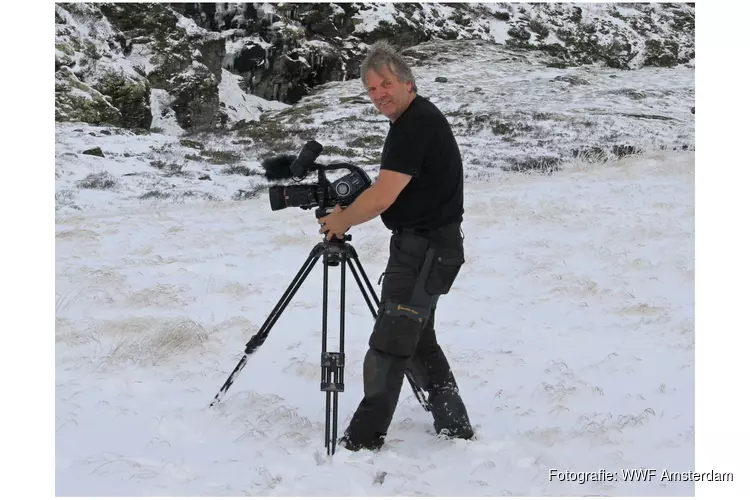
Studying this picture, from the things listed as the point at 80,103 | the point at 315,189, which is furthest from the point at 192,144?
the point at 315,189

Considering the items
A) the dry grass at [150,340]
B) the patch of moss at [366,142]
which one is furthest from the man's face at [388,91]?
the patch of moss at [366,142]

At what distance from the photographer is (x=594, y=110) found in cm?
2853

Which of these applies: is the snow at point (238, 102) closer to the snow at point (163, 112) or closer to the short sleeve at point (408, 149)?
the snow at point (163, 112)

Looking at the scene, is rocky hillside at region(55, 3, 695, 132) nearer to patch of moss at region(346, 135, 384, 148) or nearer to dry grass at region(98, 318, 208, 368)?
patch of moss at region(346, 135, 384, 148)

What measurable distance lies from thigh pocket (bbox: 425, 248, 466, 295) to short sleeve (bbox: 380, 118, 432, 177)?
1.70 feet

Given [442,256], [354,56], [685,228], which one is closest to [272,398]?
[442,256]

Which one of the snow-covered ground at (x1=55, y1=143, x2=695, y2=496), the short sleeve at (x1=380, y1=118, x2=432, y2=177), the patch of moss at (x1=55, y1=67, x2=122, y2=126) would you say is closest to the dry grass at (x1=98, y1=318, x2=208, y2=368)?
the snow-covered ground at (x1=55, y1=143, x2=695, y2=496)

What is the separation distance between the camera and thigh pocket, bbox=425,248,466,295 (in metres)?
3.71

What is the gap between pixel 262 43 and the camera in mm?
44250

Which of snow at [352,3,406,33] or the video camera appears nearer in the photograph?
the video camera

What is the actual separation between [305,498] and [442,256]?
57.7 inches

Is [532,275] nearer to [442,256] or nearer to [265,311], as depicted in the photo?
[265,311]

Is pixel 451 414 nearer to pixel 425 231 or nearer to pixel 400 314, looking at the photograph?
pixel 400 314

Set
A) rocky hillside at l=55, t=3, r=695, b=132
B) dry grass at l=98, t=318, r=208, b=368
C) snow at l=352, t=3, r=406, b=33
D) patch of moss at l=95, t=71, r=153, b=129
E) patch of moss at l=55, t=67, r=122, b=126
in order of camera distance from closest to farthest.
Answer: dry grass at l=98, t=318, r=208, b=368
patch of moss at l=55, t=67, r=122, b=126
patch of moss at l=95, t=71, r=153, b=129
rocky hillside at l=55, t=3, r=695, b=132
snow at l=352, t=3, r=406, b=33
